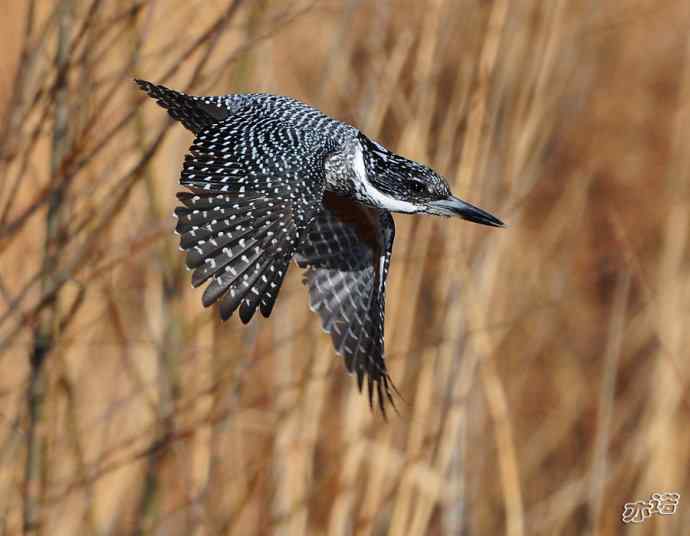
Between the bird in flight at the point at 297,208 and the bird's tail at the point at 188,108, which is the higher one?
the bird's tail at the point at 188,108

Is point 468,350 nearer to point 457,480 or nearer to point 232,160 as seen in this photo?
point 457,480

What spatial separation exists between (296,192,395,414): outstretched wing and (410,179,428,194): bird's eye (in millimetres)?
171

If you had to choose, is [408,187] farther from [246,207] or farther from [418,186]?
[246,207]

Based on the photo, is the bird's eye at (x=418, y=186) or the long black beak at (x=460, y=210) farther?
the bird's eye at (x=418, y=186)

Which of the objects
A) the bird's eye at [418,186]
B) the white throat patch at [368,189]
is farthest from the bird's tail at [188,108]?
the bird's eye at [418,186]

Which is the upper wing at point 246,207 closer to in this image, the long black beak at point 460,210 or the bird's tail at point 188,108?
the bird's tail at point 188,108

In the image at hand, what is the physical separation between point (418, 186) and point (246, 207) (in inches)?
16.8

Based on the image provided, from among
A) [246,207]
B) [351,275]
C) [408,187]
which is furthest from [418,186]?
[246,207]

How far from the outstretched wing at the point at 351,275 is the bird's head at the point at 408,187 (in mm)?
138

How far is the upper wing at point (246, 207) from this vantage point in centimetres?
182

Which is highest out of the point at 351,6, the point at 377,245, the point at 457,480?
the point at 351,6

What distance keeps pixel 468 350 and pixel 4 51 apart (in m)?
2.17

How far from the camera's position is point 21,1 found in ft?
13.0

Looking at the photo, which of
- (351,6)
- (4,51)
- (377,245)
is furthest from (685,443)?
(4,51)
